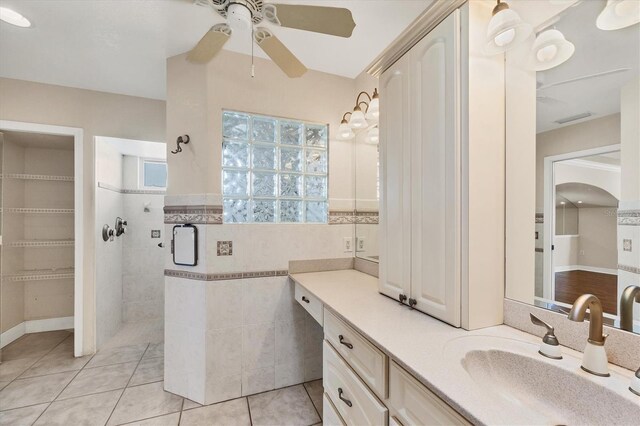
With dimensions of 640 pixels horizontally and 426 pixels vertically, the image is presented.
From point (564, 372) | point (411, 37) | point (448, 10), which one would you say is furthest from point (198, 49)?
point (564, 372)

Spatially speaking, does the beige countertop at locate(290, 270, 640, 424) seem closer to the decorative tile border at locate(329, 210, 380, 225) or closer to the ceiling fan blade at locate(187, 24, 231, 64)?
the decorative tile border at locate(329, 210, 380, 225)

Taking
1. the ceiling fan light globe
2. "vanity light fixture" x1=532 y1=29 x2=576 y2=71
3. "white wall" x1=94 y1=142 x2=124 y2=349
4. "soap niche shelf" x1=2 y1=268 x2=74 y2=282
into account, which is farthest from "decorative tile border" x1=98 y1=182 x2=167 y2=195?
"vanity light fixture" x1=532 y1=29 x2=576 y2=71

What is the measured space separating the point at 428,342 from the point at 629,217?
0.72 m

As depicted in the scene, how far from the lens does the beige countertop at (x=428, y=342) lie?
666 mm

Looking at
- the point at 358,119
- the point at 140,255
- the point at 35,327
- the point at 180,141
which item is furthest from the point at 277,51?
the point at 35,327

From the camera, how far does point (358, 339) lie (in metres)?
1.13

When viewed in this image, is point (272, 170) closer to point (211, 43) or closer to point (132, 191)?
point (211, 43)

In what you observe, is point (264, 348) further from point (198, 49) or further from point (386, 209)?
point (198, 49)

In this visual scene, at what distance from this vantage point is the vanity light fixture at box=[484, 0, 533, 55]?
0.93 meters

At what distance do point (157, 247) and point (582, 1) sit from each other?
398 cm

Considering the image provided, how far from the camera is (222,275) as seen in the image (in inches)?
75.0

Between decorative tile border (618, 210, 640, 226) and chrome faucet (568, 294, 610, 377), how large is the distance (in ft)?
0.89

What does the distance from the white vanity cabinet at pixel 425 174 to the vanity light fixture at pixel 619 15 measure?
41 cm

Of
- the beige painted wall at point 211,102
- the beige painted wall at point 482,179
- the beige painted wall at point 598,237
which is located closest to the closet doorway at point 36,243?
the beige painted wall at point 211,102
